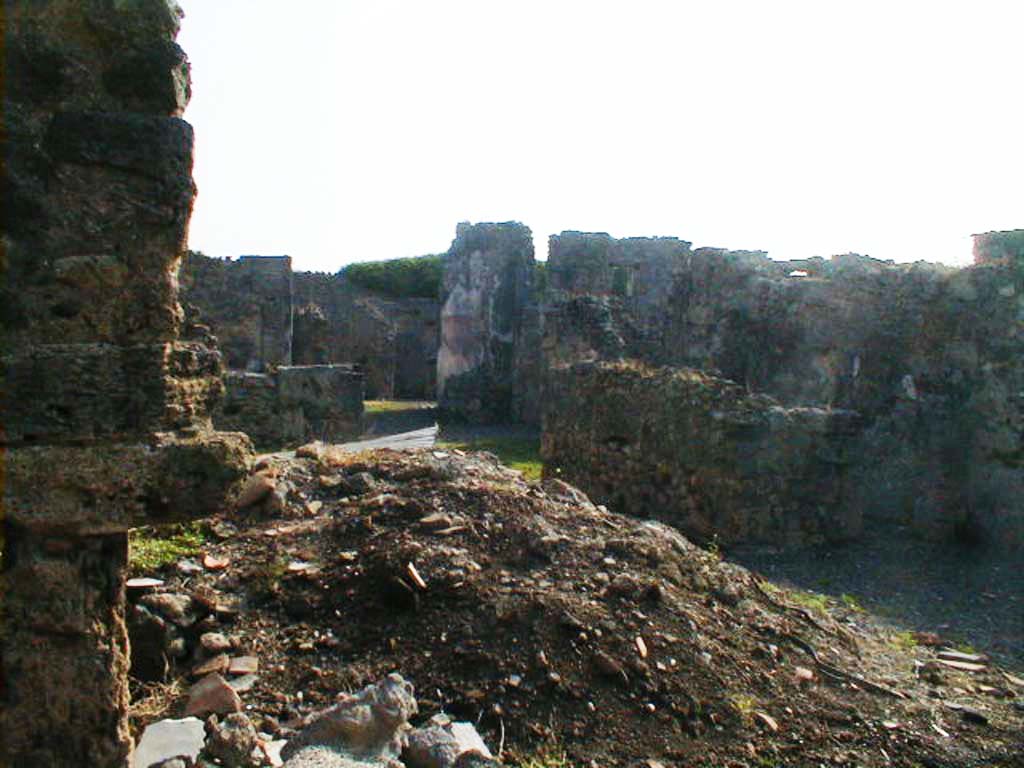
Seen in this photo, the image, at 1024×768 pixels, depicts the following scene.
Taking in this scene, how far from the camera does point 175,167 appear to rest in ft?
10.4

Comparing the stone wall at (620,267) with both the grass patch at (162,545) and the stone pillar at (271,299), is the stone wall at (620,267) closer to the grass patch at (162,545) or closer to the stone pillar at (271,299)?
the stone pillar at (271,299)

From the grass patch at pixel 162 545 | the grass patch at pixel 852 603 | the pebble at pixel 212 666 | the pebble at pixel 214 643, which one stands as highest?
the grass patch at pixel 162 545

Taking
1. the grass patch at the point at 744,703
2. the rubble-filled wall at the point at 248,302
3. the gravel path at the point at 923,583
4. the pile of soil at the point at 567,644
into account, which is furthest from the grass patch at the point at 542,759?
the rubble-filled wall at the point at 248,302

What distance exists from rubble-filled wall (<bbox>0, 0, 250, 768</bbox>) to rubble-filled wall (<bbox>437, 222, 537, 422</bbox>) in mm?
16774

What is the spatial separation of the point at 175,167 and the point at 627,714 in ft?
8.92

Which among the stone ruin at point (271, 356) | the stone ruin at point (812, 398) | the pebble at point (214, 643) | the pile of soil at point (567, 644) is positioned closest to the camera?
the pile of soil at point (567, 644)

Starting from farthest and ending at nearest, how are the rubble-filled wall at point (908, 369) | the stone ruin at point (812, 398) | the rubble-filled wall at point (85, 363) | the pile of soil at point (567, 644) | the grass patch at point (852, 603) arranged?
1. the rubble-filled wall at point (908, 369)
2. the stone ruin at point (812, 398)
3. the grass patch at point (852, 603)
4. the pile of soil at point (567, 644)
5. the rubble-filled wall at point (85, 363)

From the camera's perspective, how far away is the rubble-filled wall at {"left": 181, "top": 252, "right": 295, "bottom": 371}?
22.6 meters

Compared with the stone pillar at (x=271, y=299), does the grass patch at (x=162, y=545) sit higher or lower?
lower

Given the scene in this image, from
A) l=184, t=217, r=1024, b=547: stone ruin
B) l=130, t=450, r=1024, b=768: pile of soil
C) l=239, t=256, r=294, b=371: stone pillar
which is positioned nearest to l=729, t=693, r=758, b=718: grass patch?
l=130, t=450, r=1024, b=768: pile of soil

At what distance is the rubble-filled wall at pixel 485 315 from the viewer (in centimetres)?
2006

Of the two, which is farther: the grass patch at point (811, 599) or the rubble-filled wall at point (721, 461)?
the rubble-filled wall at point (721, 461)

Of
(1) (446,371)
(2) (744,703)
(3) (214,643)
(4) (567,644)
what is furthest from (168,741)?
(1) (446,371)

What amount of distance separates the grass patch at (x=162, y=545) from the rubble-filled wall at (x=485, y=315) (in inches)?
575
